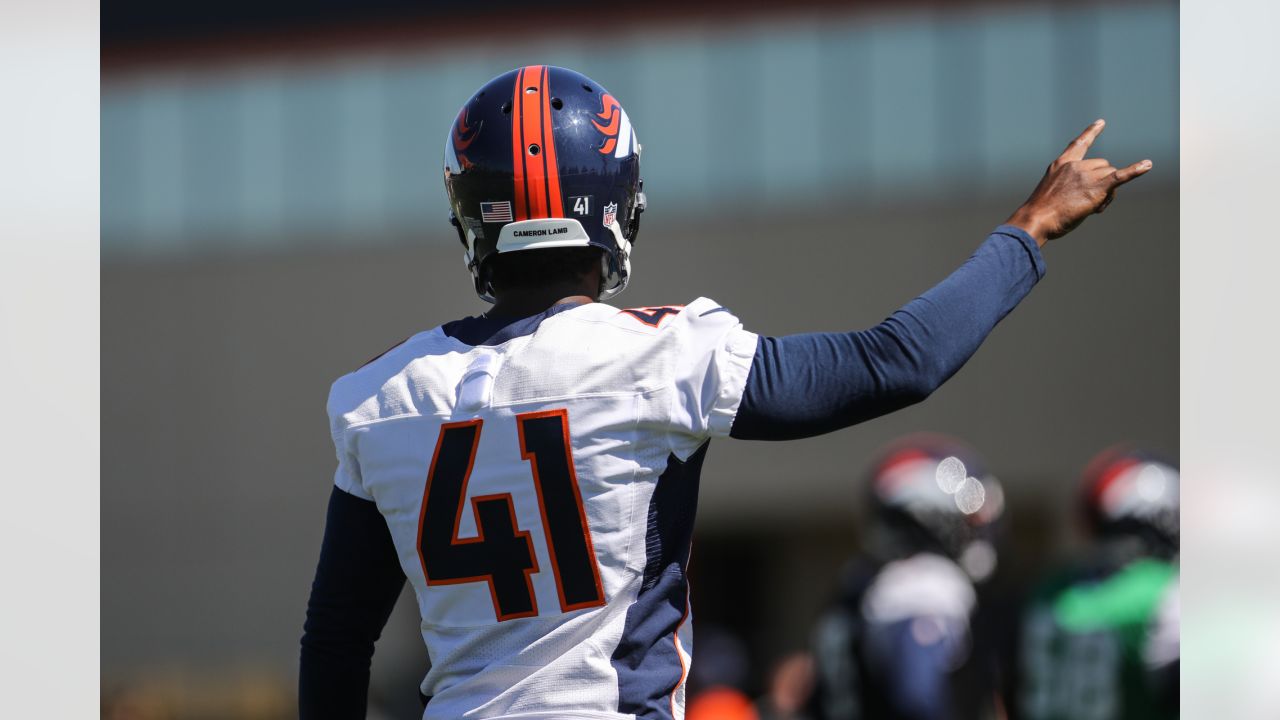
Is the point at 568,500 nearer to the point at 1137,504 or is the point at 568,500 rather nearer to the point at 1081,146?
the point at 1081,146

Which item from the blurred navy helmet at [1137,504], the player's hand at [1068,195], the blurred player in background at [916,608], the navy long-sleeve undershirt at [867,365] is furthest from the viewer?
the blurred navy helmet at [1137,504]

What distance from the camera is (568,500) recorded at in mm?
2717

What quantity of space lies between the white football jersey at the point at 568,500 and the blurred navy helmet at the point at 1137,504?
15.2 feet

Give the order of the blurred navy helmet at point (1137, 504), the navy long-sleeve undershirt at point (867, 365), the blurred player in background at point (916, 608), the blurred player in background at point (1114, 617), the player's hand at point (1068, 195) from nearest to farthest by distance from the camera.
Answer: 1. the navy long-sleeve undershirt at point (867, 365)
2. the player's hand at point (1068, 195)
3. the blurred player in background at point (916, 608)
4. the blurred player in background at point (1114, 617)
5. the blurred navy helmet at point (1137, 504)

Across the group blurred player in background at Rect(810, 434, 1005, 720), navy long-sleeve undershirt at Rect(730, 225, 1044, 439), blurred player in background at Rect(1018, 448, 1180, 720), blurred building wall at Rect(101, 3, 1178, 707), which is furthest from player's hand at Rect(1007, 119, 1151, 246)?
blurred building wall at Rect(101, 3, 1178, 707)

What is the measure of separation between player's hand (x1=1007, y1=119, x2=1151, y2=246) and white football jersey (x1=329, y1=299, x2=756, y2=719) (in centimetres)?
54

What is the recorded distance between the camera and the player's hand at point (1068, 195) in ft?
9.15

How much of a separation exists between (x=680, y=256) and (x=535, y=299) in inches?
1013

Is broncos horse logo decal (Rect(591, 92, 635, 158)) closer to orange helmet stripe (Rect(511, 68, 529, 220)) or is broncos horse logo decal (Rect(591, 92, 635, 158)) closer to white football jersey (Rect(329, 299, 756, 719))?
orange helmet stripe (Rect(511, 68, 529, 220))

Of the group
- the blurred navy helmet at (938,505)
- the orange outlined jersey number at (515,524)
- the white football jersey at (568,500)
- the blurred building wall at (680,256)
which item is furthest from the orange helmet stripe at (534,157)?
the blurred building wall at (680,256)

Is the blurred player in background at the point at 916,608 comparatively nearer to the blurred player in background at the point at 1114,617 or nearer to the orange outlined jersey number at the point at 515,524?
the blurred player in background at the point at 1114,617

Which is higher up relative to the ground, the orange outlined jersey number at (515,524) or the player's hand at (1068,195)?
the player's hand at (1068,195)
